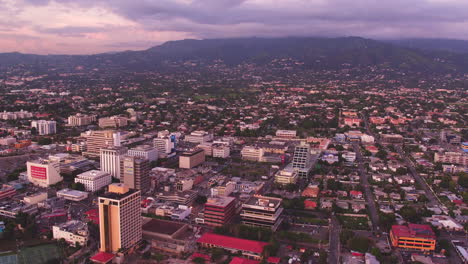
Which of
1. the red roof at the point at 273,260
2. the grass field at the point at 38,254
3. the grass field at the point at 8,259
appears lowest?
the grass field at the point at 8,259

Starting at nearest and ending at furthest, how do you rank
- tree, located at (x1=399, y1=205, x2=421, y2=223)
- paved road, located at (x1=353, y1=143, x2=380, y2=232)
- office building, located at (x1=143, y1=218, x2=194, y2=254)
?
office building, located at (x1=143, y1=218, x2=194, y2=254)
tree, located at (x1=399, y1=205, x2=421, y2=223)
paved road, located at (x1=353, y1=143, x2=380, y2=232)

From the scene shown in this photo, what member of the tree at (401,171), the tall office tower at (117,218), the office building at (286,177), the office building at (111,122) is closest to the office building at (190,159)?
the office building at (286,177)

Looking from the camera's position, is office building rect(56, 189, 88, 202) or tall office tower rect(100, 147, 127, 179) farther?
tall office tower rect(100, 147, 127, 179)

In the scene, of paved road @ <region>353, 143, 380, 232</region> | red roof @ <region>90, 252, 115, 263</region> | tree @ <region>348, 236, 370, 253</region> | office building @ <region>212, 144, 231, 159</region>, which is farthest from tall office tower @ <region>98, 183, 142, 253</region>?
office building @ <region>212, 144, 231, 159</region>

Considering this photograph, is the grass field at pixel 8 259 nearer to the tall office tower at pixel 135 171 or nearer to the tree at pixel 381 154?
the tall office tower at pixel 135 171

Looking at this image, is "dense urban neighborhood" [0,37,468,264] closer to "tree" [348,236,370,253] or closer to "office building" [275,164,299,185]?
"tree" [348,236,370,253]

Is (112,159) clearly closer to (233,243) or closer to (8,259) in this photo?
(8,259)
